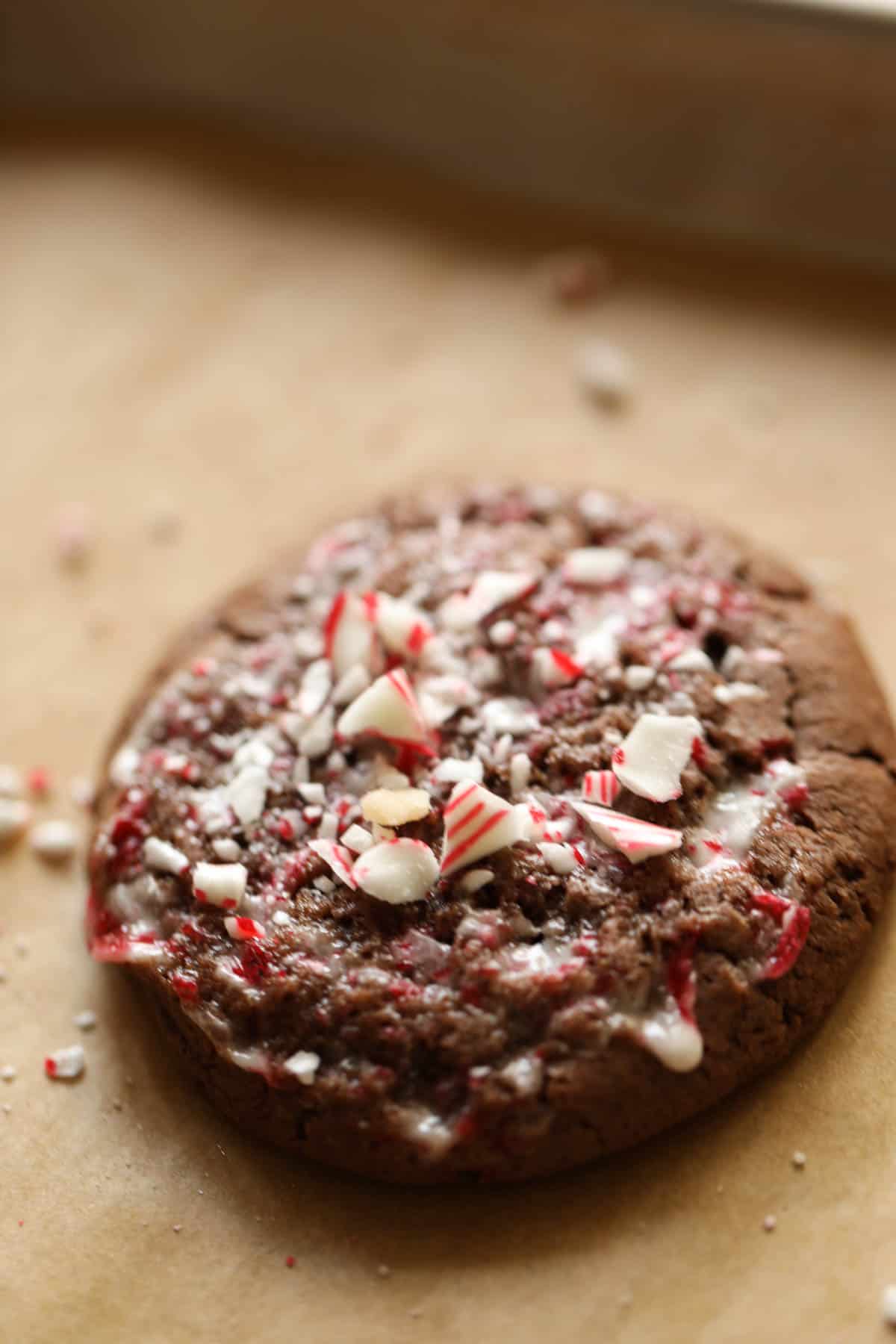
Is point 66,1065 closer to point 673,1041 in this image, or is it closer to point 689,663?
point 673,1041

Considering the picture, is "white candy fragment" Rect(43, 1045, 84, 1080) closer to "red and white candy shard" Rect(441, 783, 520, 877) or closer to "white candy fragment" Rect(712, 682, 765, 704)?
"red and white candy shard" Rect(441, 783, 520, 877)

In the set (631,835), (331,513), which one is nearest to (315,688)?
(631,835)

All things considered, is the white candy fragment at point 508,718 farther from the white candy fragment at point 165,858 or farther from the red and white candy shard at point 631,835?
the white candy fragment at point 165,858

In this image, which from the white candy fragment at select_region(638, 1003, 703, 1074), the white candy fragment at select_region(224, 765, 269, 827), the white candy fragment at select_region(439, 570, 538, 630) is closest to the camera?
the white candy fragment at select_region(638, 1003, 703, 1074)

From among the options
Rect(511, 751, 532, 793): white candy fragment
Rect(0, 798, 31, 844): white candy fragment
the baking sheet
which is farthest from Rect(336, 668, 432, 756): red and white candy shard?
Rect(0, 798, 31, 844): white candy fragment

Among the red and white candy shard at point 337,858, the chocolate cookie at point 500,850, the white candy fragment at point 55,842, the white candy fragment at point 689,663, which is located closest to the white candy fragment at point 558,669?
the chocolate cookie at point 500,850
